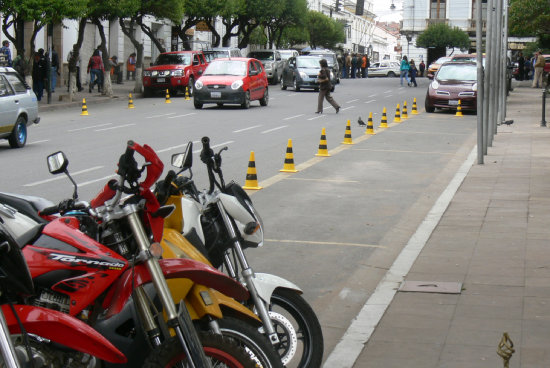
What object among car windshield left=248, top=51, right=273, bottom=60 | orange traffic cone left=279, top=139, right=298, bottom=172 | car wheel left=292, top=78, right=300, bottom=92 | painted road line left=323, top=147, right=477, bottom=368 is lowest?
painted road line left=323, top=147, right=477, bottom=368

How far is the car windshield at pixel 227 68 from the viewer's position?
32.6 metres

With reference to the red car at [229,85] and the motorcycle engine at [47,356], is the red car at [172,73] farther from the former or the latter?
the motorcycle engine at [47,356]

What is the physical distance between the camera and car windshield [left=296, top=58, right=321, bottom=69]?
151ft

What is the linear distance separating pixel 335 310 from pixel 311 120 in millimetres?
20159

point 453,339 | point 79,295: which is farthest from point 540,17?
point 79,295

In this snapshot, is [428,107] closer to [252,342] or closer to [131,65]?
[131,65]

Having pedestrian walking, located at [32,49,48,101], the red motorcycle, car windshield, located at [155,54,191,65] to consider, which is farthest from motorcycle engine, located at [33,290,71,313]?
car windshield, located at [155,54,191,65]

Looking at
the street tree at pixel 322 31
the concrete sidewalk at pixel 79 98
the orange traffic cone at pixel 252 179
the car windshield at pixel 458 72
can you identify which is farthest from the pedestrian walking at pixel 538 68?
the street tree at pixel 322 31

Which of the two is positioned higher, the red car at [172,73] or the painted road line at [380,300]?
the red car at [172,73]

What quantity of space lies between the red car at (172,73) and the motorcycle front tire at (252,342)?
1423 inches

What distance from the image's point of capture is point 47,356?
363 centimetres

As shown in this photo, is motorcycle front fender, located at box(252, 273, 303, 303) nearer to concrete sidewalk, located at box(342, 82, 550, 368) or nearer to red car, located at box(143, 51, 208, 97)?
concrete sidewalk, located at box(342, 82, 550, 368)

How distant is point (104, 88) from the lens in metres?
38.8

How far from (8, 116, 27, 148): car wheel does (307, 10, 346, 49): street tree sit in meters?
74.2
